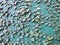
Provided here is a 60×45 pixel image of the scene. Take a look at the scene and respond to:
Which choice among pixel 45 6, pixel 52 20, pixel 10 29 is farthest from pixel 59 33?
pixel 10 29

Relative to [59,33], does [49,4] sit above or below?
above

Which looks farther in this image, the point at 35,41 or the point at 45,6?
the point at 45,6

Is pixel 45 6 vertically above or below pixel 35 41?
above

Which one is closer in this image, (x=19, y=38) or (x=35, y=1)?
(x=19, y=38)

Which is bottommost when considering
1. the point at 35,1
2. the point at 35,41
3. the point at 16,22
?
the point at 35,41

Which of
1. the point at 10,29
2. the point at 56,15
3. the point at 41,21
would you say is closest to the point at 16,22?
the point at 10,29

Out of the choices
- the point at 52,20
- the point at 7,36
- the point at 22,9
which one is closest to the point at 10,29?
the point at 7,36

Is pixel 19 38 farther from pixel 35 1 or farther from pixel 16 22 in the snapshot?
pixel 35 1

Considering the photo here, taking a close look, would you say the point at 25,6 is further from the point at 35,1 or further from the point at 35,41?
the point at 35,41
